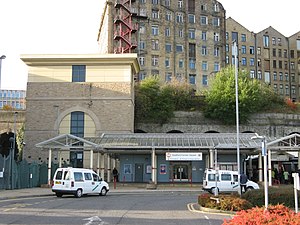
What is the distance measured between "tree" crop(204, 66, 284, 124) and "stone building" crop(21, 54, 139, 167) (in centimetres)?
1487

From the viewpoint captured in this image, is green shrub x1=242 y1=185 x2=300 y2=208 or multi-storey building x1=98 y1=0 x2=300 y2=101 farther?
multi-storey building x1=98 y1=0 x2=300 y2=101

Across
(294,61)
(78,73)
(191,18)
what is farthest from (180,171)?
(294,61)

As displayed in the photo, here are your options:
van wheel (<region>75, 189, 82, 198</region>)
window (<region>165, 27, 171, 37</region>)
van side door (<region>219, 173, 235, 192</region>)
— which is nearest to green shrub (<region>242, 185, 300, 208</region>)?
van side door (<region>219, 173, 235, 192</region>)

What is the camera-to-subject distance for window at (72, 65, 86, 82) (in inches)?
2089

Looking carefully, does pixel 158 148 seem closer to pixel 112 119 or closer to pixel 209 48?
pixel 112 119

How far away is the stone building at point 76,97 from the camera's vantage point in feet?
170

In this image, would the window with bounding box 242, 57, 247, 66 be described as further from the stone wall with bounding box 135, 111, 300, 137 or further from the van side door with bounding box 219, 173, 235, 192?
the van side door with bounding box 219, 173, 235, 192

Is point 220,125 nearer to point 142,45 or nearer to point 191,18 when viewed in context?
point 142,45

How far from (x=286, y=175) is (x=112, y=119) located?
66.0ft

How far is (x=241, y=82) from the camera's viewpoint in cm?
6303

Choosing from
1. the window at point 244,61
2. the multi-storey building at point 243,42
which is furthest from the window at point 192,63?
the window at point 244,61

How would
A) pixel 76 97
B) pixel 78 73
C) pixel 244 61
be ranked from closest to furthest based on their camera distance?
pixel 76 97 → pixel 78 73 → pixel 244 61

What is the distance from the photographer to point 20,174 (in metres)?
35.3

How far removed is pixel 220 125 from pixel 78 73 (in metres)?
22.0
